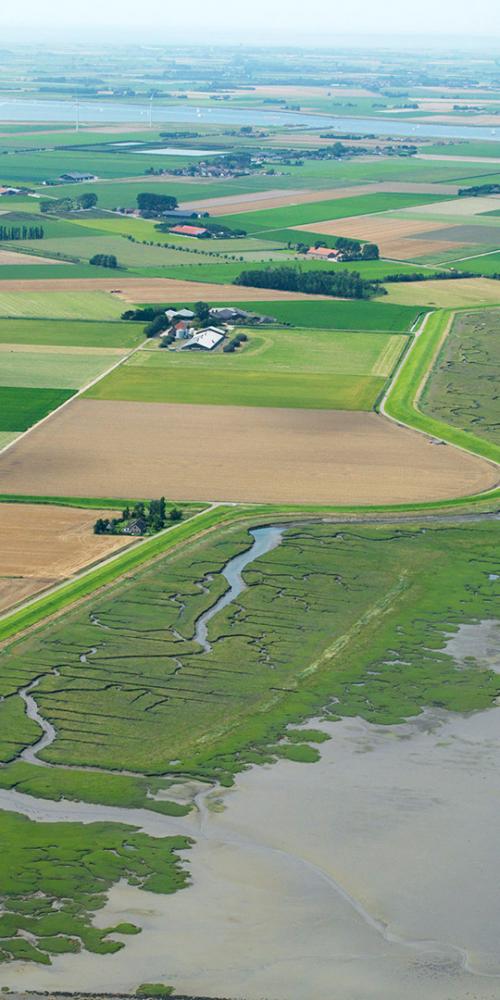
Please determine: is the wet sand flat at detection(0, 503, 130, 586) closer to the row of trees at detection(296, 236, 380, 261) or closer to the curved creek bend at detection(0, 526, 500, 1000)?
the curved creek bend at detection(0, 526, 500, 1000)

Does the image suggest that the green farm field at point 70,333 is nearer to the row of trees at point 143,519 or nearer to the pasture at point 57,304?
the pasture at point 57,304

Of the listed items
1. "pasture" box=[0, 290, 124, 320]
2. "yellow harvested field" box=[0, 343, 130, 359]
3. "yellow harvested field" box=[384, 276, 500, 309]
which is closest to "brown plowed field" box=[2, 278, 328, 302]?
"pasture" box=[0, 290, 124, 320]

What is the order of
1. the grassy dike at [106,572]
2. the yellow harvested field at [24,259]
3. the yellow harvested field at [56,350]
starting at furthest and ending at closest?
the yellow harvested field at [24,259], the yellow harvested field at [56,350], the grassy dike at [106,572]

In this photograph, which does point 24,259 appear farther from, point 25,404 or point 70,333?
point 25,404

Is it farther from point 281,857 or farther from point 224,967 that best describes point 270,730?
point 224,967

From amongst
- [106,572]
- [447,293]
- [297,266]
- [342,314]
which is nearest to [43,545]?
[106,572]

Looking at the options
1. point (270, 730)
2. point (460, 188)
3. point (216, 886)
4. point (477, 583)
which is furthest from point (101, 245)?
point (216, 886)

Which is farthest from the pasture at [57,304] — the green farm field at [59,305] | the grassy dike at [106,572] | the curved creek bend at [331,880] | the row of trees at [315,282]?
the curved creek bend at [331,880]
